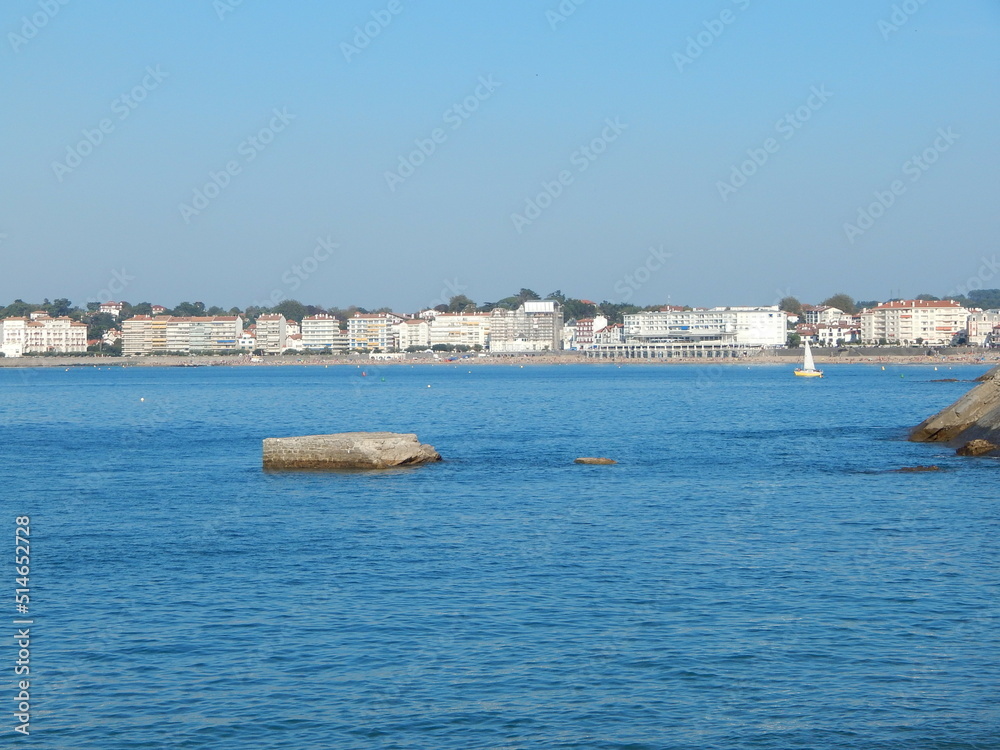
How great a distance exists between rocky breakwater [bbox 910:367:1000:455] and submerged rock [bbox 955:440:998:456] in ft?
4.33

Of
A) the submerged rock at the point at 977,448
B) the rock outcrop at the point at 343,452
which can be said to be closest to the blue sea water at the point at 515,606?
the rock outcrop at the point at 343,452

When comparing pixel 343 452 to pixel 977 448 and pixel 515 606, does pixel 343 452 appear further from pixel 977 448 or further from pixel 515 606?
pixel 977 448

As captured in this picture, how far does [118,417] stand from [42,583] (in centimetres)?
5095

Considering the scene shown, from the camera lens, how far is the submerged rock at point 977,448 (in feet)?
121

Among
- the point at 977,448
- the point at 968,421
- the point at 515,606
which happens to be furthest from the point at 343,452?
the point at 968,421

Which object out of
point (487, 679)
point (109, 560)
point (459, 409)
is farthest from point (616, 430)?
point (487, 679)

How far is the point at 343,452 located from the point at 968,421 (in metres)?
22.5

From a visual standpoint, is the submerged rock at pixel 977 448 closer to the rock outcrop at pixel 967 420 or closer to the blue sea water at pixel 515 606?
the blue sea water at pixel 515 606

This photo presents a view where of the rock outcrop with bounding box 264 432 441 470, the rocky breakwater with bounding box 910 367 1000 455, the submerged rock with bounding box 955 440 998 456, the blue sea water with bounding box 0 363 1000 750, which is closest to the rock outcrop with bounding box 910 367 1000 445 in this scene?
the rocky breakwater with bounding box 910 367 1000 455

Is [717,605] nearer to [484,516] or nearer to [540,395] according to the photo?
[484,516]

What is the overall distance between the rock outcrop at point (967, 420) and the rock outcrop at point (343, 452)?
63.1ft

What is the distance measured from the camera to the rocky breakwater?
39781 millimetres

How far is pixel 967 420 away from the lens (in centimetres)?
4216

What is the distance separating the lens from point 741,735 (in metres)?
11.5
